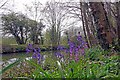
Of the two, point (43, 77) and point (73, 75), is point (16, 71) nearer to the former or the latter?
point (43, 77)

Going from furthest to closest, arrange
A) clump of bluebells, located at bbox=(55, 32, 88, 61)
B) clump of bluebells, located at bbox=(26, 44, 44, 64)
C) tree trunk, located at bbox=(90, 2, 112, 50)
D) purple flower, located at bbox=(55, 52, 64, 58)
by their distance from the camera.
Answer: tree trunk, located at bbox=(90, 2, 112, 50) → purple flower, located at bbox=(55, 52, 64, 58) → clump of bluebells, located at bbox=(26, 44, 44, 64) → clump of bluebells, located at bbox=(55, 32, 88, 61)

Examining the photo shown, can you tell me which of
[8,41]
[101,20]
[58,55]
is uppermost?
[101,20]

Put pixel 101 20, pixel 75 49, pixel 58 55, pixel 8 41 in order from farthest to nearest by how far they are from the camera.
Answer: pixel 101 20
pixel 58 55
pixel 8 41
pixel 75 49

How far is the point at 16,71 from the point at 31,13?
1.54ft

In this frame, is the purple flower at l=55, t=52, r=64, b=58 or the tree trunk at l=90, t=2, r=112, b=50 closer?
the purple flower at l=55, t=52, r=64, b=58

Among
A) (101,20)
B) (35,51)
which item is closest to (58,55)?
(35,51)

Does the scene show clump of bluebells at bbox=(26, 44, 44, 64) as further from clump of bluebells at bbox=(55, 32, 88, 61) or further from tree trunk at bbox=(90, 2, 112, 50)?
tree trunk at bbox=(90, 2, 112, 50)

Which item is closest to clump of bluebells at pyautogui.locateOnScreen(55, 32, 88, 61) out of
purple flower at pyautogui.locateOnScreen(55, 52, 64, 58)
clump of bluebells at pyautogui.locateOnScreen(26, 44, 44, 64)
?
purple flower at pyautogui.locateOnScreen(55, 52, 64, 58)

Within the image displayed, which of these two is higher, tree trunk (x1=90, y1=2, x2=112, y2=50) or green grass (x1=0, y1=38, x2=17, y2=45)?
tree trunk (x1=90, y1=2, x2=112, y2=50)

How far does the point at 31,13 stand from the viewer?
1.64 m

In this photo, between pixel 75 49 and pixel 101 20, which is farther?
pixel 101 20

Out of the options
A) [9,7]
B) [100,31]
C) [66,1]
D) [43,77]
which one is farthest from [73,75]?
[66,1]

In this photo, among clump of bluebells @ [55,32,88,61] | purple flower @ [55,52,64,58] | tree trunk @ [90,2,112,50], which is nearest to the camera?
clump of bluebells @ [55,32,88,61]

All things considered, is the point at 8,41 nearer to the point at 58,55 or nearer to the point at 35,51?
the point at 35,51
